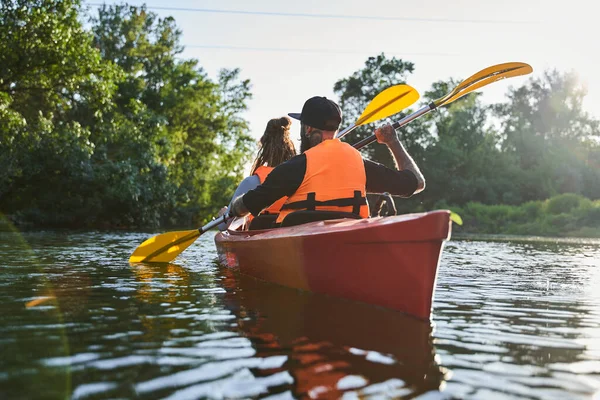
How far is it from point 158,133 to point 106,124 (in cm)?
574

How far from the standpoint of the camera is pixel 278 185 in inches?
201

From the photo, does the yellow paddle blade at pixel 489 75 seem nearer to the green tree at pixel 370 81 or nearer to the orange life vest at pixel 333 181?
the orange life vest at pixel 333 181

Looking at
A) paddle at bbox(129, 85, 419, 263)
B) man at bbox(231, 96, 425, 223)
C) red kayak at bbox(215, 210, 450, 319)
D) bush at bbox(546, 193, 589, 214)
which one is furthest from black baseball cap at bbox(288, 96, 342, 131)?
bush at bbox(546, 193, 589, 214)

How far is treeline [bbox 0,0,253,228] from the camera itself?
16.3 meters

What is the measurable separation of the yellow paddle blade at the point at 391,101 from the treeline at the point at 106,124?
11.2 metres

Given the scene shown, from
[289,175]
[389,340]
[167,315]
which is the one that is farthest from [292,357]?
[289,175]

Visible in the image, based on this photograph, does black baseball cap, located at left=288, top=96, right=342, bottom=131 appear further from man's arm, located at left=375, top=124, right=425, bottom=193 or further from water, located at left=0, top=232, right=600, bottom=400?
water, located at left=0, top=232, right=600, bottom=400

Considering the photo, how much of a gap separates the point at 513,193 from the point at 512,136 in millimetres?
10613

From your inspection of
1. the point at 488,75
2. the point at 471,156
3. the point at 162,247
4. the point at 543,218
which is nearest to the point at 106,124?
the point at 162,247

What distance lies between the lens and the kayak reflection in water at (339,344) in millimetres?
2688

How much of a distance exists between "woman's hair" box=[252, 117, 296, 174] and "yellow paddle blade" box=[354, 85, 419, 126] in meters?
1.01

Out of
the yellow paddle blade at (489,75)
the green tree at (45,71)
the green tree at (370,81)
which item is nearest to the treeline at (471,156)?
the green tree at (370,81)

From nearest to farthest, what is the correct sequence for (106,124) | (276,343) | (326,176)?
1. (276,343)
2. (326,176)
3. (106,124)

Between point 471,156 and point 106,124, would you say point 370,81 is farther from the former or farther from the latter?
point 106,124
